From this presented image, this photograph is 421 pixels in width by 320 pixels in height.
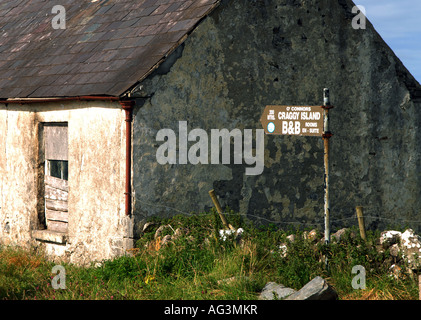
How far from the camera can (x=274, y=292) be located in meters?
7.00

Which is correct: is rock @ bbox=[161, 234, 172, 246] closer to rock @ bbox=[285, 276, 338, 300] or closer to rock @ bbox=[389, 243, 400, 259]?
rock @ bbox=[285, 276, 338, 300]

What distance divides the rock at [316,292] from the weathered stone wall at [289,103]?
11.6 ft

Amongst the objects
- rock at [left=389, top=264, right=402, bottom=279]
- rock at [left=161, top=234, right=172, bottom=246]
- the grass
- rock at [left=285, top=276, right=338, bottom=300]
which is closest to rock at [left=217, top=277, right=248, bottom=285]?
the grass

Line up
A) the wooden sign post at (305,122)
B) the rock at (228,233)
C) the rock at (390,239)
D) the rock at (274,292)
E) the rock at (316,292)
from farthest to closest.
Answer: the rock at (228,233), the wooden sign post at (305,122), the rock at (390,239), the rock at (274,292), the rock at (316,292)

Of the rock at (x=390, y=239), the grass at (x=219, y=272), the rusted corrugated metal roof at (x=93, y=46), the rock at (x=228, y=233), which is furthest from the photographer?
the rusted corrugated metal roof at (x=93, y=46)

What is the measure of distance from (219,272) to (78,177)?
392cm

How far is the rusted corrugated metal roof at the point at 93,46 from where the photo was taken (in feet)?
33.3

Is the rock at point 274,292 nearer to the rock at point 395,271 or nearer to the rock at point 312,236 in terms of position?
the rock at point 312,236

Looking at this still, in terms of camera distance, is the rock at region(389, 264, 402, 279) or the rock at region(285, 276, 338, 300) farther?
the rock at region(389, 264, 402, 279)

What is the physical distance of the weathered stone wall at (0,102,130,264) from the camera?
32.9 ft

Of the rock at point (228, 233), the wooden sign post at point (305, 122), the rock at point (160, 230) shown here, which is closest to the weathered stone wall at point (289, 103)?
the rock at point (160, 230)

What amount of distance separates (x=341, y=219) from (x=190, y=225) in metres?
3.43

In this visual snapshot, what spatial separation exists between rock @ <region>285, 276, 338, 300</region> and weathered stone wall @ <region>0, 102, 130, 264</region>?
3.59 m
